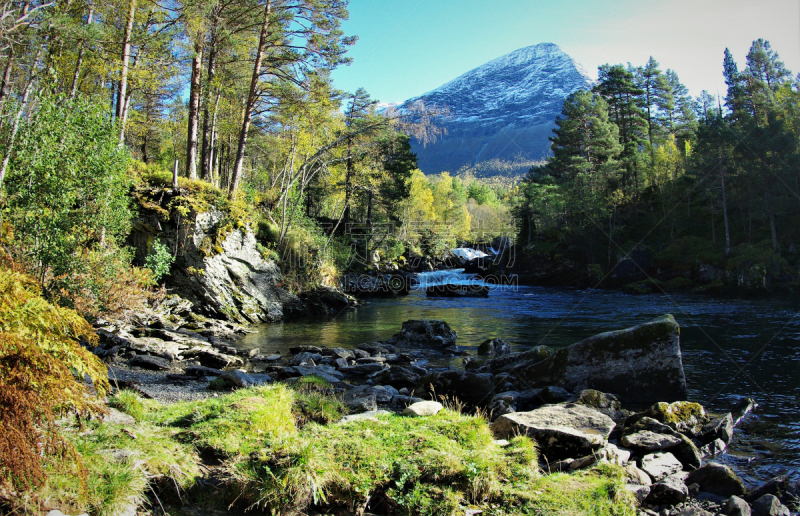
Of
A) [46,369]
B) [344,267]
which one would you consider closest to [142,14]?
[344,267]

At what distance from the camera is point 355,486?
4840 millimetres

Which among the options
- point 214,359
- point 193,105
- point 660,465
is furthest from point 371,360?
point 193,105

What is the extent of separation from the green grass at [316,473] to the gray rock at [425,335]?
12.1m

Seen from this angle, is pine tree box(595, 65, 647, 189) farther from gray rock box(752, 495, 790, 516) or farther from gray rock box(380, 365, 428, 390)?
gray rock box(752, 495, 790, 516)

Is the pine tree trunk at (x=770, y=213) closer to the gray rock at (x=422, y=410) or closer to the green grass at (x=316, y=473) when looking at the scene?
the gray rock at (x=422, y=410)

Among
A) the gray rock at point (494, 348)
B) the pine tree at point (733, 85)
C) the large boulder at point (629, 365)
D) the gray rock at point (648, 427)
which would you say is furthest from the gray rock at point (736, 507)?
the pine tree at point (733, 85)

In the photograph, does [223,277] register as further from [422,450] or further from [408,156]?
[408,156]

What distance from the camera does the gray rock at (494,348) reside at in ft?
52.6

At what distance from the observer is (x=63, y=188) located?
14.0 m

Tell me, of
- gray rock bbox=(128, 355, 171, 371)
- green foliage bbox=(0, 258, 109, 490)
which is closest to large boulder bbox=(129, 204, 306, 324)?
gray rock bbox=(128, 355, 171, 371)

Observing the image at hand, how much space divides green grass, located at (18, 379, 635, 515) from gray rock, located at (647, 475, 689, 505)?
34.8 inches

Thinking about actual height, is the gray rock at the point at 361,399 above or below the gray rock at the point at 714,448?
above

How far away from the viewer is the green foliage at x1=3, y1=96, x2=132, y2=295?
44.4 ft

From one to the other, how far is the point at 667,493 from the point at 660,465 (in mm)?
891
